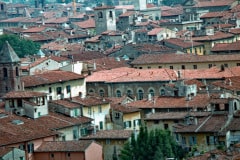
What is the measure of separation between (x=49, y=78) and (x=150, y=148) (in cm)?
2104

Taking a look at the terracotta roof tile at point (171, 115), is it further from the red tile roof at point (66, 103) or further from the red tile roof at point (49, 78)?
the red tile roof at point (49, 78)

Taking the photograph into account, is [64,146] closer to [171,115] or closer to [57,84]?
[171,115]

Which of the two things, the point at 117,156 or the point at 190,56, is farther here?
the point at 190,56

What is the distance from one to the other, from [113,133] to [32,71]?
2782cm

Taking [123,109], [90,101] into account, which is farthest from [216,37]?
[123,109]

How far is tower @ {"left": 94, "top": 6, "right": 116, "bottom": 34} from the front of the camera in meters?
127

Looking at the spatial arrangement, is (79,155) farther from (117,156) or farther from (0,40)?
(0,40)

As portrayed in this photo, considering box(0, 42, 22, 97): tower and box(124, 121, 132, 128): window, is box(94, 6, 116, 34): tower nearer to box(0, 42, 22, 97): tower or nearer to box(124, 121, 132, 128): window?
box(0, 42, 22, 97): tower

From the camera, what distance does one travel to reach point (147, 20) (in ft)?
448

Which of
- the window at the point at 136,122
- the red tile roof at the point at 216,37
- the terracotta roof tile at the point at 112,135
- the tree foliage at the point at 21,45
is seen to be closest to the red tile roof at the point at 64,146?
the terracotta roof tile at the point at 112,135

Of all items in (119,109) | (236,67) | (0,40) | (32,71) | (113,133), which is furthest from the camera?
(0,40)

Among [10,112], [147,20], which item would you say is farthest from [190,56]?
[147,20]

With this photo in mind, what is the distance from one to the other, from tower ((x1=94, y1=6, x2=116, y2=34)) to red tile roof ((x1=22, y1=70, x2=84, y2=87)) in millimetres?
52365

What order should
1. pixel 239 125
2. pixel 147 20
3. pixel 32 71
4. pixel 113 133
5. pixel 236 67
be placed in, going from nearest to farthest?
pixel 239 125 → pixel 113 133 → pixel 236 67 → pixel 32 71 → pixel 147 20
